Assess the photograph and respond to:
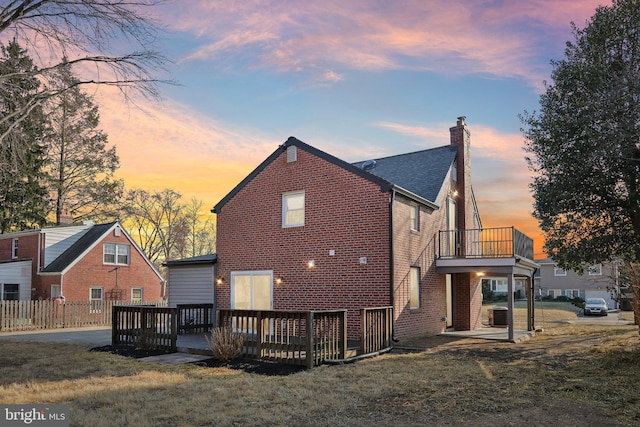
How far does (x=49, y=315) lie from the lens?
2525cm

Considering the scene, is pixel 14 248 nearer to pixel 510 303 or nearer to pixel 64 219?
pixel 64 219

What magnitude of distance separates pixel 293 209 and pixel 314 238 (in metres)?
1.52

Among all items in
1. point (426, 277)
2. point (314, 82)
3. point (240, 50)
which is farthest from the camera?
point (426, 277)

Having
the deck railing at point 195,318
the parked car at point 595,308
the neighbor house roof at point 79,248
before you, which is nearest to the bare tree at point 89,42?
the deck railing at point 195,318

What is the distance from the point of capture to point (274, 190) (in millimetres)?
18391

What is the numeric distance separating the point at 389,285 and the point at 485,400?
6817 mm

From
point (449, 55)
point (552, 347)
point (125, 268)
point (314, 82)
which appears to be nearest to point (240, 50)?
point (314, 82)

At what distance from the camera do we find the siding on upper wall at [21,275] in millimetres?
30719

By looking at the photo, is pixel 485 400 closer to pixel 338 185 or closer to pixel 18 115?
pixel 338 185

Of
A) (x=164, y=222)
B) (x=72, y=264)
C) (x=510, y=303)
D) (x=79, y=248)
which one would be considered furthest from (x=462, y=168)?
(x=164, y=222)

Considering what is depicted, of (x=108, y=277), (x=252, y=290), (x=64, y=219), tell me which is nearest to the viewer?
(x=252, y=290)

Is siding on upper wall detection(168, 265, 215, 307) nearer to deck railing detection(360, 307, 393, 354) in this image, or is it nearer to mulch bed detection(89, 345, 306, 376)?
mulch bed detection(89, 345, 306, 376)

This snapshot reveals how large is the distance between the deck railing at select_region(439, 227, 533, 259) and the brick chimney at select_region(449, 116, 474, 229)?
2.70ft

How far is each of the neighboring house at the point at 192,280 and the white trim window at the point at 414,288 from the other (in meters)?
7.69
